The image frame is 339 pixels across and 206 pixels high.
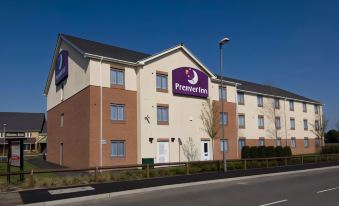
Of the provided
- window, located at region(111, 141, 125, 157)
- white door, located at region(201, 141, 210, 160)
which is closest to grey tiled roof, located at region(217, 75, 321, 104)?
white door, located at region(201, 141, 210, 160)

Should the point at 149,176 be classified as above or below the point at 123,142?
below

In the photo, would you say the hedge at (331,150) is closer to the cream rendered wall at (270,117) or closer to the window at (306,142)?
the cream rendered wall at (270,117)

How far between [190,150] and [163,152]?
11.0 feet

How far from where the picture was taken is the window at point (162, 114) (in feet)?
96.8

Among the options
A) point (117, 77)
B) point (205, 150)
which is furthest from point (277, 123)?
point (117, 77)

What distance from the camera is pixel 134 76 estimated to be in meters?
28.7

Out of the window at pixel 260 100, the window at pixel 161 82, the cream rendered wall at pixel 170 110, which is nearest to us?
the cream rendered wall at pixel 170 110

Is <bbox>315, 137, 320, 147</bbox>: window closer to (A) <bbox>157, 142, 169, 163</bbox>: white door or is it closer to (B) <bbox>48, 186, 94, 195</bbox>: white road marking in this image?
(A) <bbox>157, 142, 169, 163</bbox>: white door

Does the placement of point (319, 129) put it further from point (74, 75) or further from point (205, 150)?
point (74, 75)

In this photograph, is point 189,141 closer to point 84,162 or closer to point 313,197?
point 84,162

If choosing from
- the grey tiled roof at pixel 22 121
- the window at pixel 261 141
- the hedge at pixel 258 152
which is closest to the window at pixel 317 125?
the window at pixel 261 141

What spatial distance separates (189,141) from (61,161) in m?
12.2

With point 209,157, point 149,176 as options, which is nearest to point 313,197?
point 149,176

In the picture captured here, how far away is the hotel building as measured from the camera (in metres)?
26.1
